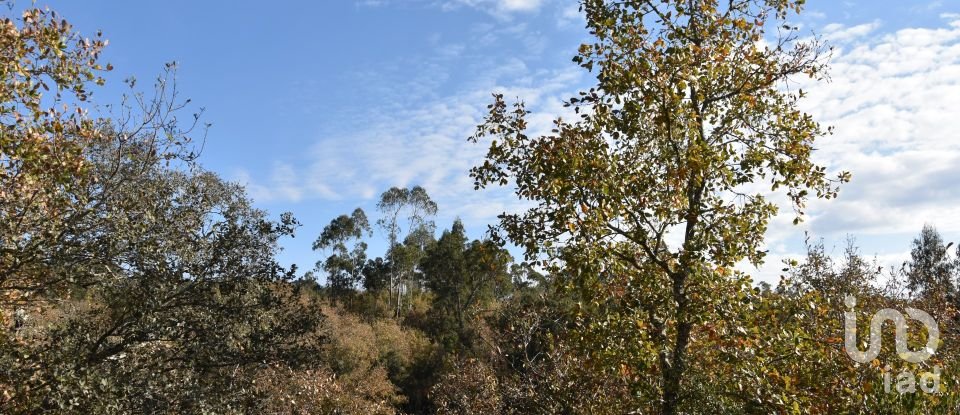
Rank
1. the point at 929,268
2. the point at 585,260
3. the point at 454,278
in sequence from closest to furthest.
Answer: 1. the point at 585,260
2. the point at 929,268
3. the point at 454,278

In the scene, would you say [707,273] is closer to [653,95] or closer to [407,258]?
[653,95]

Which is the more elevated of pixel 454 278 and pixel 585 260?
pixel 454 278

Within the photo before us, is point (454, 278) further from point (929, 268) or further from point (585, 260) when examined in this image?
point (585, 260)

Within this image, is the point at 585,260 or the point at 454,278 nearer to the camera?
the point at 585,260

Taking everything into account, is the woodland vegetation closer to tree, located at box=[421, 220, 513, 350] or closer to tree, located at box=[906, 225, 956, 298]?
tree, located at box=[906, 225, 956, 298]

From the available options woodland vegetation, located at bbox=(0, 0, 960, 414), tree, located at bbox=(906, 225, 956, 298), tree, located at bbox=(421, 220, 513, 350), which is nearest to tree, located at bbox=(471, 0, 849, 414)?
woodland vegetation, located at bbox=(0, 0, 960, 414)

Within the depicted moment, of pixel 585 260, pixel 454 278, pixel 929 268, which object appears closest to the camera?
pixel 585 260

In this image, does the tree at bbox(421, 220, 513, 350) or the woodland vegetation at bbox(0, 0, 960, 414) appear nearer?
the woodland vegetation at bbox(0, 0, 960, 414)

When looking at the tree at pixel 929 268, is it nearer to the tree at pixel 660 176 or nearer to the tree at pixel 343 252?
the tree at pixel 660 176

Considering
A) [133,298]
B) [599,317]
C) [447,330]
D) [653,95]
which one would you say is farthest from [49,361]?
[447,330]

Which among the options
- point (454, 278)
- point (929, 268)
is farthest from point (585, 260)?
point (454, 278)

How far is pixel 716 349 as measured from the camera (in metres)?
6.18

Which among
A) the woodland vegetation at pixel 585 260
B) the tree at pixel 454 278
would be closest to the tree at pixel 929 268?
the woodland vegetation at pixel 585 260

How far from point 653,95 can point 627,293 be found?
2.05 m
